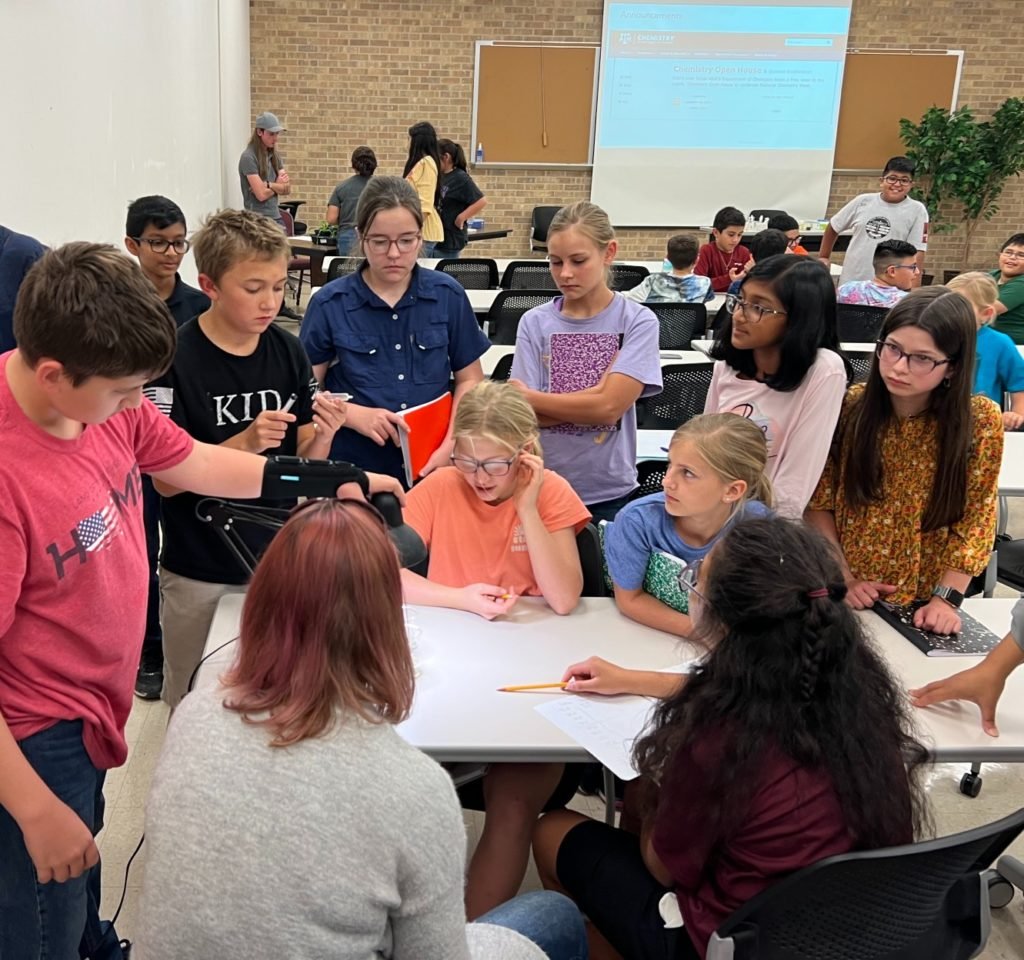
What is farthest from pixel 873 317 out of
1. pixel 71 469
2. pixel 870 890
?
pixel 71 469

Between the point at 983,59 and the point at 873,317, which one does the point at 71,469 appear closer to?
the point at 873,317

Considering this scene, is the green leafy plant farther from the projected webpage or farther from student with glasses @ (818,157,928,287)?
student with glasses @ (818,157,928,287)

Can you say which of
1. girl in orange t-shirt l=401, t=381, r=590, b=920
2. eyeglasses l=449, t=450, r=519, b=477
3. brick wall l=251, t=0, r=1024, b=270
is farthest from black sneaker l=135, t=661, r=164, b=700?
brick wall l=251, t=0, r=1024, b=270

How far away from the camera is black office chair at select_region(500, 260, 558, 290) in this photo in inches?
213

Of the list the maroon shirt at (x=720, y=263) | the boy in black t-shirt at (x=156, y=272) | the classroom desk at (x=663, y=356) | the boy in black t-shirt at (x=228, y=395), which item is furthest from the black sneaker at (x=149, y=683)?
the maroon shirt at (x=720, y=263)

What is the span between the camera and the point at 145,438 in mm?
1479

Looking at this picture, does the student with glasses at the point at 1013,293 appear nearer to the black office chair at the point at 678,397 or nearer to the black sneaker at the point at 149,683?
the black office chair at the point at 678,397

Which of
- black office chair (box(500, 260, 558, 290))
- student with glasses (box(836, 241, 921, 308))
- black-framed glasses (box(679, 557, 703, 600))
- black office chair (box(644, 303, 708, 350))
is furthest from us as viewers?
black office chair (box(500, 260, 558, 290))

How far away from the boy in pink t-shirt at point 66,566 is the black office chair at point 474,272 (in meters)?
4.19

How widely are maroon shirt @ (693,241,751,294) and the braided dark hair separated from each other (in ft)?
16.1

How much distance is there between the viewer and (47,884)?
1.27 m

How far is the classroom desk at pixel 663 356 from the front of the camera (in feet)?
13.1

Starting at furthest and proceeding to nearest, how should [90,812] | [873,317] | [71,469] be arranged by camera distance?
1. [873,317]
2. [90,812]
3. [71,469]

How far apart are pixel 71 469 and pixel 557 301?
5.44ft
